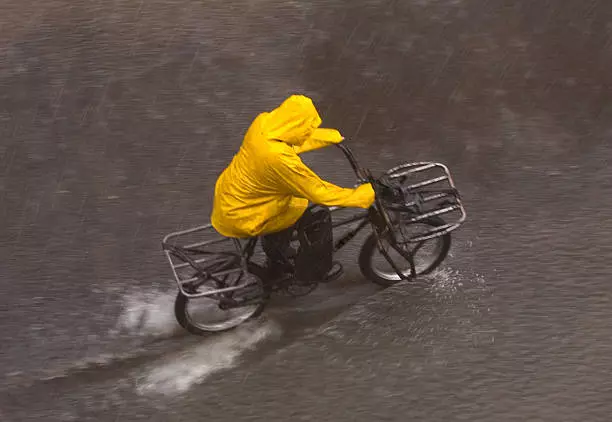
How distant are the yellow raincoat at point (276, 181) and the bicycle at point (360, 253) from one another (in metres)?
0.26

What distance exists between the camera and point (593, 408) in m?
4.11

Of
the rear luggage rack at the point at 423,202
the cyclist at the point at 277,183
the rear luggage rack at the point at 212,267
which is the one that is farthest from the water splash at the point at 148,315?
the rear luggage rack at the point at 423,202

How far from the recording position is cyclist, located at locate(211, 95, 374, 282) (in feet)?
10.5

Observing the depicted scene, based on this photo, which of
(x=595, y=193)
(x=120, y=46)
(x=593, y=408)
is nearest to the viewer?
(x=593, y=408)

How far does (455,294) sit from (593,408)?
1.20 metres

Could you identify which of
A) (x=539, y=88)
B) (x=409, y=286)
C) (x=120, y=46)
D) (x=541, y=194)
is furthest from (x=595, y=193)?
(x=120, y=46)

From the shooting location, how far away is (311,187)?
10.9 feet

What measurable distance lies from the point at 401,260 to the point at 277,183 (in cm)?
171

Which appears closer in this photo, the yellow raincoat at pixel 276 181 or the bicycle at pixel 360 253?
the yellow raincoat at pixel 276 181

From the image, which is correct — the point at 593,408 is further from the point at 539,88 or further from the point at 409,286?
the point at 539,88

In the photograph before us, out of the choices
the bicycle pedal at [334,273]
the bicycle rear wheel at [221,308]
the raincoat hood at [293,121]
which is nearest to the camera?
the raincoat hood at [293,121]

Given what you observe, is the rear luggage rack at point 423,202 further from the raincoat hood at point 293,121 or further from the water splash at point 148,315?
the water splash at point 148,315

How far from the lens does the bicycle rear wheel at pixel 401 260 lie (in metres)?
4.50

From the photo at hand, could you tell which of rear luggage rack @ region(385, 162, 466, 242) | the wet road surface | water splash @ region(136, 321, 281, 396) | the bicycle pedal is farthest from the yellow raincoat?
the wet road surface
